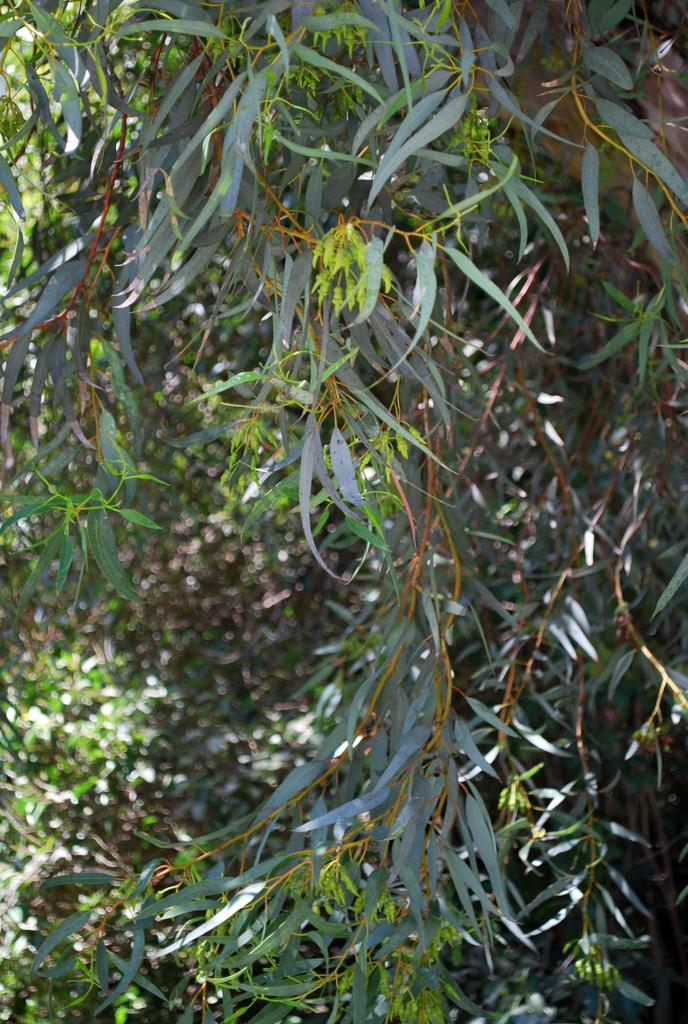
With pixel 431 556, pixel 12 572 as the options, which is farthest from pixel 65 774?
pixel 431 556

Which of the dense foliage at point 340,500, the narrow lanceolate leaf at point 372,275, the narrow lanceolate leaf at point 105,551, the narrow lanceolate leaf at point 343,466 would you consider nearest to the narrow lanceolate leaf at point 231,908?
the dense foliage at point 340,500

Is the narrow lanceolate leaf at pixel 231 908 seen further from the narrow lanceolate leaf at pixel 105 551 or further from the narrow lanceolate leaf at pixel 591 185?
the narrow lanceolate leaf at pixel 591 185

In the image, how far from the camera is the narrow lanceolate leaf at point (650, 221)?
2.55 ft

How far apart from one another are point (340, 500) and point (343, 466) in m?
0.02

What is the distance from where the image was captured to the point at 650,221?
78cm

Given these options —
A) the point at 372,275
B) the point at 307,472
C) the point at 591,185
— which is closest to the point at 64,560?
the point at 307,472

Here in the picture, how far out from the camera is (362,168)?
98 cm

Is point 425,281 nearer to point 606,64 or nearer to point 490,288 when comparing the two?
point 490,288

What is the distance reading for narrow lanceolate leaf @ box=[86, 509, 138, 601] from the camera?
0.85 meters

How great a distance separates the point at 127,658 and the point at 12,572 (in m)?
0.93

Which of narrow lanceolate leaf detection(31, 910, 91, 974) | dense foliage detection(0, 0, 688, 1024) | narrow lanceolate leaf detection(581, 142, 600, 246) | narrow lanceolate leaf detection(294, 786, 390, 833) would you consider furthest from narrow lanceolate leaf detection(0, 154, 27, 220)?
narrow lanceolate leaf detection(31, 910, 91, 974)

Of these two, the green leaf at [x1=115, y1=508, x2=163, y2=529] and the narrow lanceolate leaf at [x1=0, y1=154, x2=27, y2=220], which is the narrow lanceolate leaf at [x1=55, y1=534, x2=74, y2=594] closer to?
the green leaf at [x1=115, y1=508, x2=163, y2=529]

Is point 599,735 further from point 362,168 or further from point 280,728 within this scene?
point 362,168

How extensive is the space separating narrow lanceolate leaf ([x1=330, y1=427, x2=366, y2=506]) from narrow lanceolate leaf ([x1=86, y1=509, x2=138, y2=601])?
0.80 feet
